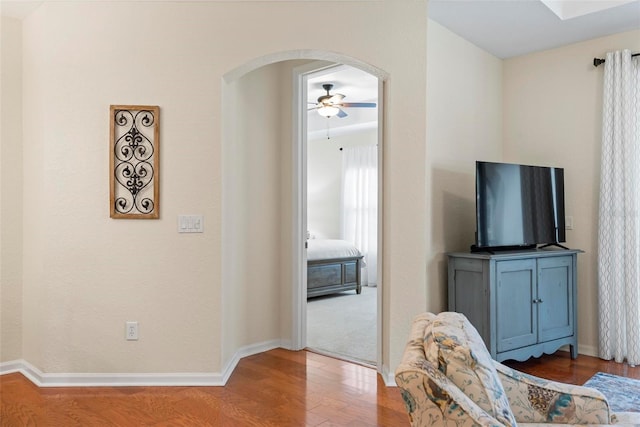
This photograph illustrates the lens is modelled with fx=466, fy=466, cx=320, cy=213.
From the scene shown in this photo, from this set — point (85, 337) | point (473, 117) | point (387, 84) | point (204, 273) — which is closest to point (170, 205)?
point (204, 273)

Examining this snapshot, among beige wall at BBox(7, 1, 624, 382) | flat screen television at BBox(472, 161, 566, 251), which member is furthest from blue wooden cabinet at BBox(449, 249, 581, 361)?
beige wall at BBox(7, 1, 624, 382)

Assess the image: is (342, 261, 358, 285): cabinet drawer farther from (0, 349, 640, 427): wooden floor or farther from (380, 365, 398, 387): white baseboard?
(380, 365, 398, 387): white baseboard

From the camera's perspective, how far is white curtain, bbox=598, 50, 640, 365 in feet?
11.9

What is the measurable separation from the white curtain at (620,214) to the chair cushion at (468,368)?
2858mm

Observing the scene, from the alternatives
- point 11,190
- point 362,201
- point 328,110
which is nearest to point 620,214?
point 328,110

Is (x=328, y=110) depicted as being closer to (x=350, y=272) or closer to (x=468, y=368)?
(x=350, y=272)

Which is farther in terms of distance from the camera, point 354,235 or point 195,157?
point 354,235

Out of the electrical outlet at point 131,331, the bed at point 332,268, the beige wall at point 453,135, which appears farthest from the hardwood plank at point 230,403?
the bed at point 332,268

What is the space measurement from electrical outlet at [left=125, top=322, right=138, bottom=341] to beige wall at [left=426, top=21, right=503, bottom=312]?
7.03 feet

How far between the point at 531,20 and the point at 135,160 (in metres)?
3.11

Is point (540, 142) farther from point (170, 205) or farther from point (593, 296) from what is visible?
point (170, 205)

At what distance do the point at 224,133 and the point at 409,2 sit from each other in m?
1.58

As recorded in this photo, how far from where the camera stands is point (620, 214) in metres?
3.68

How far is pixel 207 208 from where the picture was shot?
10.6 ft
